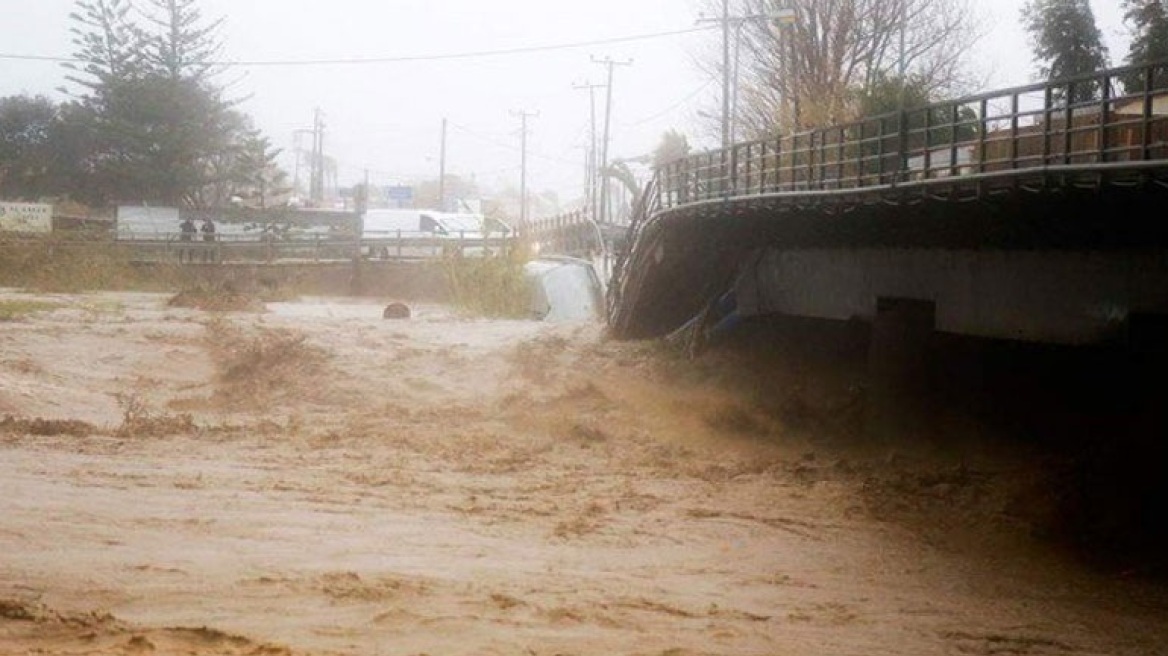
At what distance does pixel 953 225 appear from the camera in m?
17.0

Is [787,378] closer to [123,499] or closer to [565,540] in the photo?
[565,540]

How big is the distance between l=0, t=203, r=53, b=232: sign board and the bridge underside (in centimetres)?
3503

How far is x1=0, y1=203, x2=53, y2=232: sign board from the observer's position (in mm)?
52428

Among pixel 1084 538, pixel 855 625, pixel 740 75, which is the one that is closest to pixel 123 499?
pixel 855 625

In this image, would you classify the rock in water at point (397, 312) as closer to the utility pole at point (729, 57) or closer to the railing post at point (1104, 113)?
the utility pole at point (729, 57)

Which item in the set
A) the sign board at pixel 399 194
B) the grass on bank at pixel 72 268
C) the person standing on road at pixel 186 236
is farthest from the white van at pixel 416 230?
the sign board at pixel 399 194

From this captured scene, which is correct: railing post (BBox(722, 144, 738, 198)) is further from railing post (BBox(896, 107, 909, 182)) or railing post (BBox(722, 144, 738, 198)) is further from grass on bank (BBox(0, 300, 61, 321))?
grass on bank (BBox(0, 300, 61, 321))

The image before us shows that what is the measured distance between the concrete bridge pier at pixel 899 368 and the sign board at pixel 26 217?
4169 cm

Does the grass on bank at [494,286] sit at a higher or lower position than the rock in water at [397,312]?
higher

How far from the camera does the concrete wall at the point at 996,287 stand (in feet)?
47.8

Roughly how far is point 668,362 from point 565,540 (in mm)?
13169

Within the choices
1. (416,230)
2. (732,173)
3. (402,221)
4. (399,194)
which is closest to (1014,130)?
(732,173)

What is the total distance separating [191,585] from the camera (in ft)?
34.7

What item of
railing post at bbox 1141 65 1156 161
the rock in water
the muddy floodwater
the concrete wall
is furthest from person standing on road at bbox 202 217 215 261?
railing post at bbox 1141 65 1156 161
